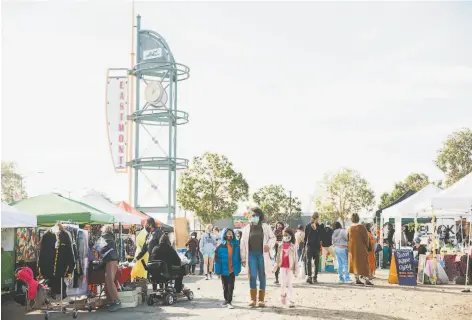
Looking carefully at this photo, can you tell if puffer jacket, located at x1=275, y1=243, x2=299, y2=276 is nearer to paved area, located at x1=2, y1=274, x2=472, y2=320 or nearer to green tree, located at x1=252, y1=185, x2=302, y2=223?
paved area, located at x1=2, y1=274, x2=472, y2=320

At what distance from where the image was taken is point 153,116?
45750 mm

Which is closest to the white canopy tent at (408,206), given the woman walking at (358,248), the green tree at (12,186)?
the woman walking at (358,248)

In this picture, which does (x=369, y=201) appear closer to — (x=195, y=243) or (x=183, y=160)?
(x=183, y=160)

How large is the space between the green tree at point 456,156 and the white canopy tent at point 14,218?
49.7 meters

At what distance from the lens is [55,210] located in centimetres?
1418

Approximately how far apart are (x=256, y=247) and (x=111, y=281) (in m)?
2.89

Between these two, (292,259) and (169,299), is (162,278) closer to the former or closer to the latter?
(169,299)

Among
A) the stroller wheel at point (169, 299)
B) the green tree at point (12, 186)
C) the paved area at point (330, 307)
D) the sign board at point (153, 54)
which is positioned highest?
the sign board at point (153, 54)

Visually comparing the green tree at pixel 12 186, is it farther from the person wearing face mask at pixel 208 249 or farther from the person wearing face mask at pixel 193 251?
the person wearing face mask at pixel 208 249

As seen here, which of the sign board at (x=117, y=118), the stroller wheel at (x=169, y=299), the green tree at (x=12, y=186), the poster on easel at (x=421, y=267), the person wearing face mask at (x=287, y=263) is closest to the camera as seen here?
the person wearing face mask at (x=287, y=263)

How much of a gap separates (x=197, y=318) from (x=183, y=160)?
3751cm

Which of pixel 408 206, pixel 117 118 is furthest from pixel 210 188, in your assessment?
pixel 408 206

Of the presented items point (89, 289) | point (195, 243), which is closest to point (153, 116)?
point (195, 243)

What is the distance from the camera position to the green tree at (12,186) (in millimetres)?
61603
